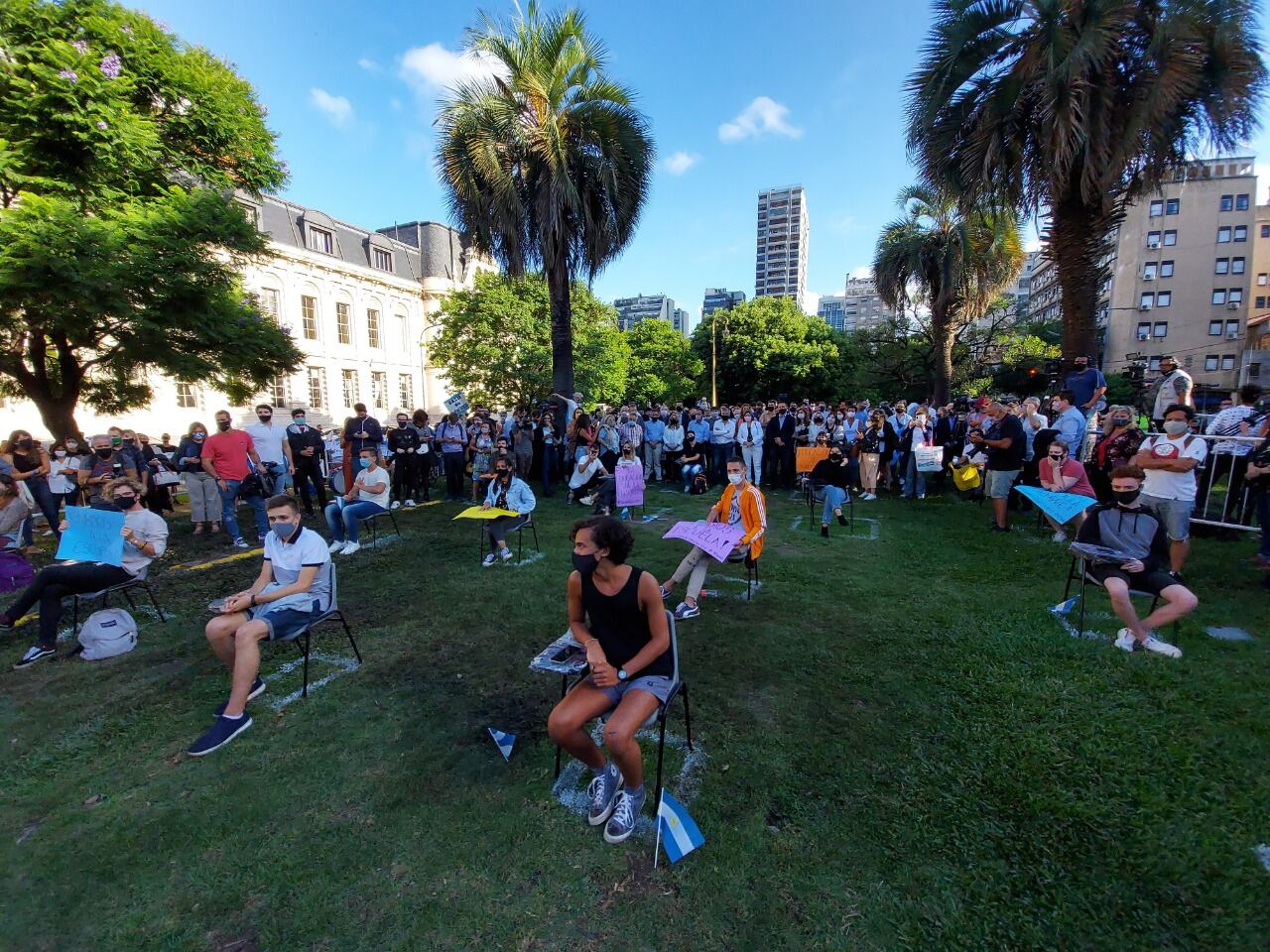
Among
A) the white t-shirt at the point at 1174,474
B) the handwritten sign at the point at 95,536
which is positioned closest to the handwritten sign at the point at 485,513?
the handwritten sign at the point at 95,536

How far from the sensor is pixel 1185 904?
233 centimetres

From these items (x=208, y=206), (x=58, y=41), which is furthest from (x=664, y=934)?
(x=58, y=41)

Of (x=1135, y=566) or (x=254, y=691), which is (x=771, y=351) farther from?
(x=254, y=691)

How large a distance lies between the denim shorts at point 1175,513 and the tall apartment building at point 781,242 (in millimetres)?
151687

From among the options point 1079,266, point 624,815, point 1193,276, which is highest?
point 1193,276

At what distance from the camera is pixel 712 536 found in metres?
5.36

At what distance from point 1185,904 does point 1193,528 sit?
8.21m

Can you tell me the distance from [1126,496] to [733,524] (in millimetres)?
3279

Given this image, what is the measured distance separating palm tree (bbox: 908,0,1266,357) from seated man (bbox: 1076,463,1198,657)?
22.0 feet

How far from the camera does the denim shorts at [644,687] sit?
9.62 feet

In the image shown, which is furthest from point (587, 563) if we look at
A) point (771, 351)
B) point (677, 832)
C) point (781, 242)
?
point (781, 242)

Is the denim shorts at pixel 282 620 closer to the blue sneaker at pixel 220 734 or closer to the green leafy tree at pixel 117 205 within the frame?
the blue sneaker at pixel 220 734

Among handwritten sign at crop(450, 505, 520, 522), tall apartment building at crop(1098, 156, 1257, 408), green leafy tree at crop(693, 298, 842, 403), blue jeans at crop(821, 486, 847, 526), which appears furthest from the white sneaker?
tall apartment building at crop(1098, 156, 1257, 408)

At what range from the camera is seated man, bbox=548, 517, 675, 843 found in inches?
111
